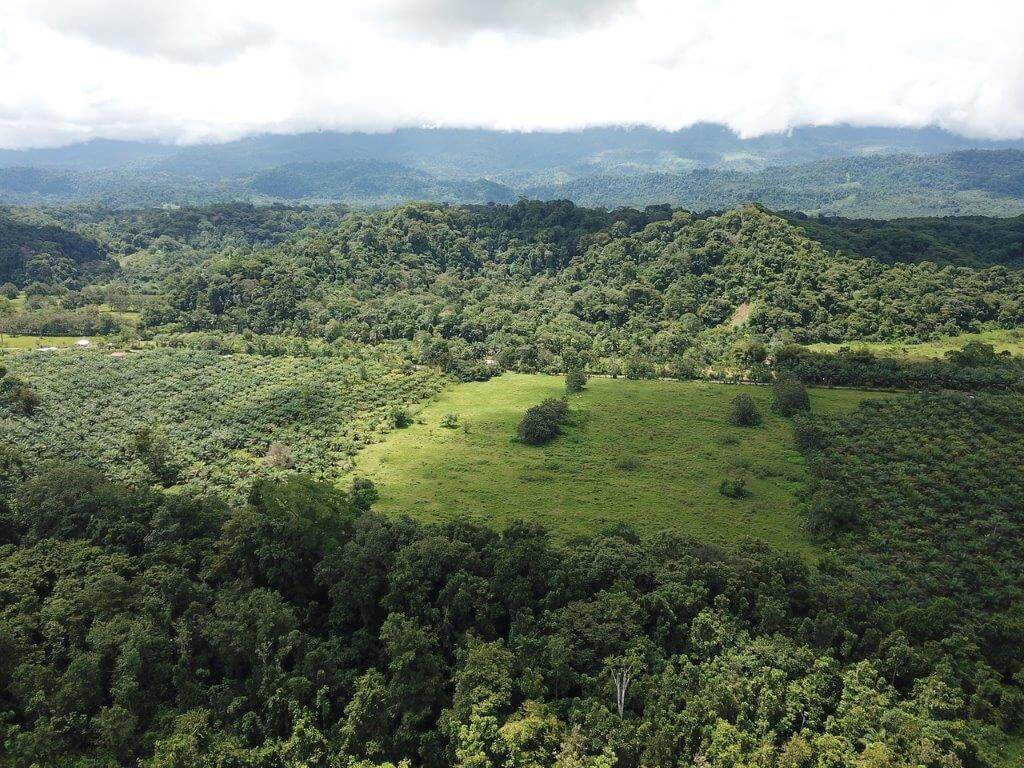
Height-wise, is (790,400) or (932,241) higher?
(932,241)

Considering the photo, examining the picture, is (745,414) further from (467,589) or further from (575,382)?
(467,589)

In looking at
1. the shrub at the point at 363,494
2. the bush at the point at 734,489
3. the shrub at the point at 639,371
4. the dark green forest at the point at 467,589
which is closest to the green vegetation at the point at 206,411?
the dark green forest at the point at 467,589

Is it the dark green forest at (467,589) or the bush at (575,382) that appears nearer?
the dark green forest at (467,589)

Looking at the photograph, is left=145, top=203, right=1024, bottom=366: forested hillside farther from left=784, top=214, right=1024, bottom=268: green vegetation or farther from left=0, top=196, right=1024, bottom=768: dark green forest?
left=0, top=196, right=1024, bottom=768: dark green forest

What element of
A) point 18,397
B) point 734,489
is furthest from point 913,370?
point 18,397

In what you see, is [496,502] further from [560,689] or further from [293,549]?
[560,689]

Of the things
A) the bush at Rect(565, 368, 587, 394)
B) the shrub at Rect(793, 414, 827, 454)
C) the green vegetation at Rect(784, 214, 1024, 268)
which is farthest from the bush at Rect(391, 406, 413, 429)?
the green vegetation at Rect(784, 214, 1024, 268)

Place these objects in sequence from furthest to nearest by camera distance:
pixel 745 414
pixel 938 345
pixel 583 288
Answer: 1. pixel 583 288
2. pixel 938 345
3. pixel 745 414

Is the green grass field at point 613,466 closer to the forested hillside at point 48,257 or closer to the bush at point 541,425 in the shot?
the bush at point 541,425
